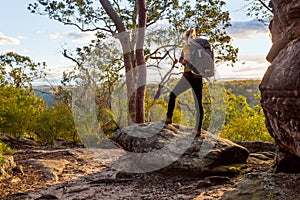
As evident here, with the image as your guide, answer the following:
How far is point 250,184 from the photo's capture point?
418 cm

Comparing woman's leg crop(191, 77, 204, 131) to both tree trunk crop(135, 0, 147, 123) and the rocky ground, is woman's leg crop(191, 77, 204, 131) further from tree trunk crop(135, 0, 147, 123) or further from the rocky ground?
tree trunk crop(135, 0, 147, 123)

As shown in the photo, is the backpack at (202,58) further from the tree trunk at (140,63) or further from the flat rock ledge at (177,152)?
the tree trunk at (140,63)

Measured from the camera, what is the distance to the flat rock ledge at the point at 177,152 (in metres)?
6.11

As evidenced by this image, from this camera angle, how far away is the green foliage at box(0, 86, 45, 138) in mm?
12507

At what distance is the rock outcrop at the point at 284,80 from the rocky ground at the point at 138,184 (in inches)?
25.3

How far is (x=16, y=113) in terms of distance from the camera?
12.9m

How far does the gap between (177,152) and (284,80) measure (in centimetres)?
344

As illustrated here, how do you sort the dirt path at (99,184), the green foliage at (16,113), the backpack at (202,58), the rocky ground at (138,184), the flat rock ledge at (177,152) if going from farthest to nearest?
1. the green foliage at (16,113)
2. the flat rock ledge at (177,152)
3. the backpack at (202,58)
4. the dirt path at (99,184)
5. the rocky ground at (138,184)

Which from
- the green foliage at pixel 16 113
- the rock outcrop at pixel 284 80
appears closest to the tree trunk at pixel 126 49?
the green foliage at pixel 16 113

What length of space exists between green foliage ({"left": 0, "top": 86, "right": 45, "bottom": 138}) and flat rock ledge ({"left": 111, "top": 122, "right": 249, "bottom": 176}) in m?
7.33

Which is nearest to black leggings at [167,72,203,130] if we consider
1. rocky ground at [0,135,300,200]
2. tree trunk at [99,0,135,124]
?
rocky ground at [0,135,300,200]

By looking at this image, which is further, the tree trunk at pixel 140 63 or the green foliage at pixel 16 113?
the green foliage at pixel 16 113

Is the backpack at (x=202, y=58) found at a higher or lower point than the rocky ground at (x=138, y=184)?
higher

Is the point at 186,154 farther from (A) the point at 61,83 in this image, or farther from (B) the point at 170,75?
(A) the point at 61,83
